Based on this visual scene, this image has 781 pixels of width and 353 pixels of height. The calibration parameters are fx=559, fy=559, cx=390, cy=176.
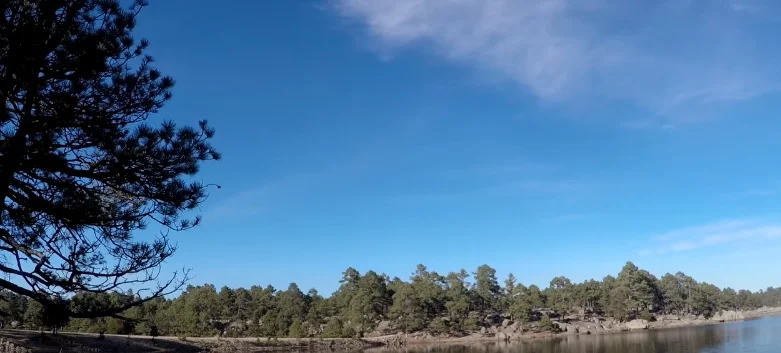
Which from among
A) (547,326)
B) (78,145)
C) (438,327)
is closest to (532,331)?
(547,326)

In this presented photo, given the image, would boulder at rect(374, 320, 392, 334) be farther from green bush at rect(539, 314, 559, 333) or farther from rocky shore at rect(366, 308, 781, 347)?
green bush at rect(539, 314, 559, 333)

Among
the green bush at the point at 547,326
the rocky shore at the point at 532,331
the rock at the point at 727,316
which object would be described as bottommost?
the rock at the point at 727,316

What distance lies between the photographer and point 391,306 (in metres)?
75.9

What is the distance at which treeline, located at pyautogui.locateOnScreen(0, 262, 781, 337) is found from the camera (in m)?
65.0

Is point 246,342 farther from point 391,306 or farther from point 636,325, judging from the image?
point 636,325

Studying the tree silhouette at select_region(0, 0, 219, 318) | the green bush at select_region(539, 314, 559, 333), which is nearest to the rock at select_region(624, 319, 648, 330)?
the green bush at select_region(539, 314, 559, 333)

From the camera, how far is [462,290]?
8031 centimetres

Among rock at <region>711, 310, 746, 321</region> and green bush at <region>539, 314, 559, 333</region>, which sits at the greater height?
green bush at <region>539, 314, 559, 333</region>

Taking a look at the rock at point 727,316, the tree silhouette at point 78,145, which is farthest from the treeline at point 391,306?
the tree silhouette at point 78,145

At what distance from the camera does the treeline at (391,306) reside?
6500cm

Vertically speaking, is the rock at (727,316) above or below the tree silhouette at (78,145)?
below

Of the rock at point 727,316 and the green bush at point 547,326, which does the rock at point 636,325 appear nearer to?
the green bush at point 547,326

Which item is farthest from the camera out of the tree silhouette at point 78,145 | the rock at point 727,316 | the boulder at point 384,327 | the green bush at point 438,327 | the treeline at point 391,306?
the rock at point 727,316

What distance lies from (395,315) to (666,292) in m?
59.1
